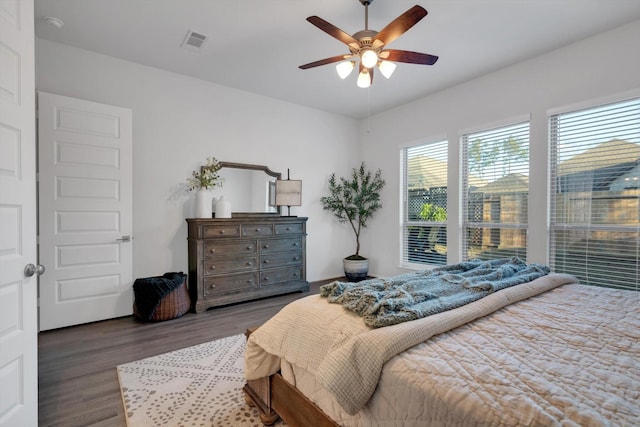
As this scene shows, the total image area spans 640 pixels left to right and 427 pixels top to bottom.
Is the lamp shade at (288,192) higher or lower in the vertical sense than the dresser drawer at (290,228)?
higher

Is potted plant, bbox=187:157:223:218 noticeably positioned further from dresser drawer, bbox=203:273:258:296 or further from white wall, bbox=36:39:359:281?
dresser drawer, bbox=203:273:258:296

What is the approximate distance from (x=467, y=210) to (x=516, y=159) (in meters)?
0.86

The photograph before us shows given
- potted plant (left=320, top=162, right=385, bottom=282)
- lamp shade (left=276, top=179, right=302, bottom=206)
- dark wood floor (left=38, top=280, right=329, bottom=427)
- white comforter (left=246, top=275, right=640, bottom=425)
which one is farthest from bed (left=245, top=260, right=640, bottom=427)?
potted plant (left=320, top=162, right=385, bottom=282)

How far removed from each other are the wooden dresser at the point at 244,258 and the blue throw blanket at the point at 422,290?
2.34m

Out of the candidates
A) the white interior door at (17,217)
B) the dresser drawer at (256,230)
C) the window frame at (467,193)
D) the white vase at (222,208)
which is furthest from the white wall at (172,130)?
the window frame at (467,193)

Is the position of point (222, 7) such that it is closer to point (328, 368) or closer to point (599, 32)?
point (328, 368)

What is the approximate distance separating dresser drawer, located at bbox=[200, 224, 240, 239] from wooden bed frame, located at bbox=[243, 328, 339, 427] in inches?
79.8

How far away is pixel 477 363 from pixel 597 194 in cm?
311

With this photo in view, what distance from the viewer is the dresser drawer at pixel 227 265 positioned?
12.0 ft

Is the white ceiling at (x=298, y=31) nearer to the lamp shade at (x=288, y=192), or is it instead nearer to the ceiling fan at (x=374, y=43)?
the ceiling fan at (x=374, y=43)

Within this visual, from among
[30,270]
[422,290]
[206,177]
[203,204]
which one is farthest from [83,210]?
[422,290]

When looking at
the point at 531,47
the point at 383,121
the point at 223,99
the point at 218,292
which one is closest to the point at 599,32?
the point at 531,47

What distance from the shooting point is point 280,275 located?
427cm

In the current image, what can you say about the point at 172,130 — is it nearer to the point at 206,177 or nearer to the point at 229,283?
the point at 206,177
